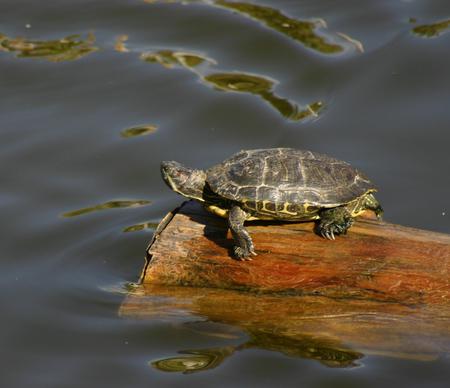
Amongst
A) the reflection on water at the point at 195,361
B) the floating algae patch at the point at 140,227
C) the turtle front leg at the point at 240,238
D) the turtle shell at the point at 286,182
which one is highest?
the turtle shell at the point at 286,182

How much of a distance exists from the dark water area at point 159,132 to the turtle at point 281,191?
2.72 feet

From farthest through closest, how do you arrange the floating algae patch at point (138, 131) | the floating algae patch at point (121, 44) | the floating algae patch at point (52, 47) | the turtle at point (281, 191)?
the floating algae patch at point (121, 44) < the floating algae patch at point (52, 47) < the floating algae patch at point (138, 131) < the turtle at point (281, 191)

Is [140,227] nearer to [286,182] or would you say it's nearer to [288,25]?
[286,182]

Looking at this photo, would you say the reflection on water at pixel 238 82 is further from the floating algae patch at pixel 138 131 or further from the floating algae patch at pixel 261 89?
the floating algae patch at pixel 138 131

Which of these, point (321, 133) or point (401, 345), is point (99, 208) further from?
point (401, 345)

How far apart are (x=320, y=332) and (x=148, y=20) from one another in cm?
651

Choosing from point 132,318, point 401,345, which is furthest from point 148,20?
point 401,345

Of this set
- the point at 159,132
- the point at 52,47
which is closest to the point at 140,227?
the point at 159,132

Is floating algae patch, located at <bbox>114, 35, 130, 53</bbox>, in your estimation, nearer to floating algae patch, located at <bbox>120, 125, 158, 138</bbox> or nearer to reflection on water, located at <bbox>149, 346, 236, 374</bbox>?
floating algae patch, located at <bbox>120, 125, 158, 138</bbox>

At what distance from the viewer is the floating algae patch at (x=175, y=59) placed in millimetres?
10398

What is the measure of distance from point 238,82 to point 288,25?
1349 mm

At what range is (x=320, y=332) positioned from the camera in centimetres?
580

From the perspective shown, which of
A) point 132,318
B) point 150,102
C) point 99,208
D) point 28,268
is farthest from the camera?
point 150,102

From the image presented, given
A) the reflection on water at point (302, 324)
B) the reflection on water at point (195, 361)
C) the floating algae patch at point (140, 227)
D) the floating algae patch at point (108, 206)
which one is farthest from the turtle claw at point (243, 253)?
the floating algae patch at point (108, 206)
